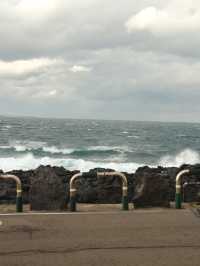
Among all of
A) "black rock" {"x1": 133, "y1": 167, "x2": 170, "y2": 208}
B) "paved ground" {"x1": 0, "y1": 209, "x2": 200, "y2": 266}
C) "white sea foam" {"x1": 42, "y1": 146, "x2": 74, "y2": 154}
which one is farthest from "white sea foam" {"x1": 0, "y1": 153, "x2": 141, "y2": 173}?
"paved ground" {"x1": 0, "y1": 209, "x2": 200, "y2": 266}

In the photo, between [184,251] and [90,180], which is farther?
[90,180]

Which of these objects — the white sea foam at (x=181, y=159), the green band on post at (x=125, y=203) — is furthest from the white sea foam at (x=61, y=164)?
the green band on post at (x=125, y=203)

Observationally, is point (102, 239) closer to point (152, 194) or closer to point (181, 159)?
point (152, 194)

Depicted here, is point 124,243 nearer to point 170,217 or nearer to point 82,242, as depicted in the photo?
point 82,242

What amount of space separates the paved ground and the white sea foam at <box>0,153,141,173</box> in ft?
89.7

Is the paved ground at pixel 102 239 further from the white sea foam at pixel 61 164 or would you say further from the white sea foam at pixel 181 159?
the white sea foam at pixel 181 159

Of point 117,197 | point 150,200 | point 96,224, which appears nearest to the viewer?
point 96,224

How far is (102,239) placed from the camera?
22.4 feet

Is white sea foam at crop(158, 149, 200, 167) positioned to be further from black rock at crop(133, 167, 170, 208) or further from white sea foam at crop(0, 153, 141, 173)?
black rock at crop(133, 167, 170, 208)

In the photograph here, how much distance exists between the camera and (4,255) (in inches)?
239

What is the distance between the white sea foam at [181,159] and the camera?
45562mm

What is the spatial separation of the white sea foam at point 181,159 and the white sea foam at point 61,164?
21.5 feet

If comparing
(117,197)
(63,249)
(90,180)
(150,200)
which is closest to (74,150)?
(90,180)

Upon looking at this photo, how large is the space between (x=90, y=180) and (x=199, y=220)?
11.7 meters
